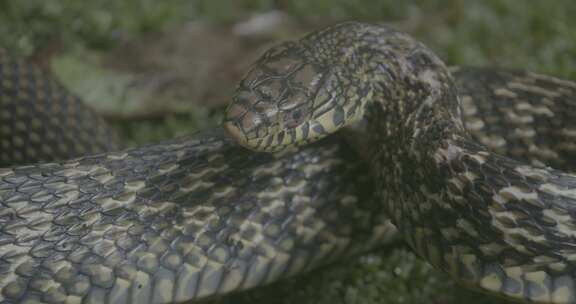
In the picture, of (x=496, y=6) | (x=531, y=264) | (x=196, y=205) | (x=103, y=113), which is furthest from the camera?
(x=496, y=6)

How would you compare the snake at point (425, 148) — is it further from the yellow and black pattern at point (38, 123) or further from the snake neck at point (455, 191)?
the yellow and black pattern at point (38, 123)

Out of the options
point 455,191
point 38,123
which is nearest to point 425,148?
point 455,191

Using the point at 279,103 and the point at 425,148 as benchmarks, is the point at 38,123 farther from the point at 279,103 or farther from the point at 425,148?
the point at 425,148

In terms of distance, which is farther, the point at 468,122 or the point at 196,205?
the point at 468,122

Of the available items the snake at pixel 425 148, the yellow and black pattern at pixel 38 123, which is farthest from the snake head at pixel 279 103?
the yellow and black pattern at pixel 38 123

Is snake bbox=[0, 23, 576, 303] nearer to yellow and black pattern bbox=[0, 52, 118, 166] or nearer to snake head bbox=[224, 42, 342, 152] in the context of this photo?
snake head bbox=[224, 42, 342, 152]

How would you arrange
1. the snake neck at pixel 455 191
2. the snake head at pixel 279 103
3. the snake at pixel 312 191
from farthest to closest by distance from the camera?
1. the snake head at pixel 279 103
2. the snake at pixel 312 191
3. the snake neck at pixel 455 191

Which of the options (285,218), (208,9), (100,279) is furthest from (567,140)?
(208,9)

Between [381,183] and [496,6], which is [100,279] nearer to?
[381,183]
